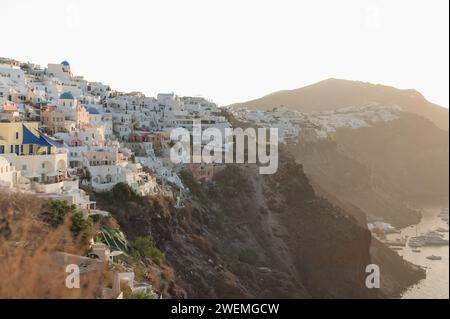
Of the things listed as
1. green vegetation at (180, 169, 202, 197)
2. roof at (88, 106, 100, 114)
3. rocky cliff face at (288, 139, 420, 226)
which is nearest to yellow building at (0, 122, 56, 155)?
green vegetation at (180, 169, 202, 197)

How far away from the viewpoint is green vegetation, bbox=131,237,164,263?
3212cm

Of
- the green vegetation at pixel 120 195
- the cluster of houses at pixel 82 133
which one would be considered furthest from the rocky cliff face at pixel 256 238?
the cluster of houses at pixel 82 133

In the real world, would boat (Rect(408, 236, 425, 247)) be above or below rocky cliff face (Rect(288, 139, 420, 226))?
below

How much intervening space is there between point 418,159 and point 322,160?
6602 centimetres

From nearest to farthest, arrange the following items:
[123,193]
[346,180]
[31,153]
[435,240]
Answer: [31,153] → [123,193] → [435,240] → [346,180]

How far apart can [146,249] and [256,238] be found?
16526 mm

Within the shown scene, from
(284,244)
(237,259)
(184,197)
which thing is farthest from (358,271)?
(184,197)

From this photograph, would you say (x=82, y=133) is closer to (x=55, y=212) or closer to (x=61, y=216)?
(x=55, y=212)

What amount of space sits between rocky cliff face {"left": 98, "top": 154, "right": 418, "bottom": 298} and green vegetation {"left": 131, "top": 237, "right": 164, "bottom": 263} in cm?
118

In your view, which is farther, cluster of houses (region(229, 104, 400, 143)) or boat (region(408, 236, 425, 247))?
cluster of houses (region(229, 104, 400, 143))

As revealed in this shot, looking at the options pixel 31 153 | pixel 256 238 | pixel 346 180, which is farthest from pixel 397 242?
pixel 31 153

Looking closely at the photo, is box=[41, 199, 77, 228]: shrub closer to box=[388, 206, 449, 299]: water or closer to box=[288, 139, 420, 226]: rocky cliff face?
box=[388, 206, 449, 299]: water

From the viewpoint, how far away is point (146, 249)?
32.8 m

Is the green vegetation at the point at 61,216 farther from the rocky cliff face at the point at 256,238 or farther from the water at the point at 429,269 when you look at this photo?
the water at the point at 429,269
